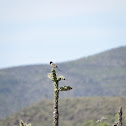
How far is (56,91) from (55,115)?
1.23m

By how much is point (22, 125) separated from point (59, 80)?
3.42 meters

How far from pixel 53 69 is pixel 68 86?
47.5 inches

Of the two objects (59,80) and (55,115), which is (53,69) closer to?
(59,80)

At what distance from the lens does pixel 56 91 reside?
2653 cm

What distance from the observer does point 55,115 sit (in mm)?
26375

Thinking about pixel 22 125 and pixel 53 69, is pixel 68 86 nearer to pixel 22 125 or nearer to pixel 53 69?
pixel 53 69

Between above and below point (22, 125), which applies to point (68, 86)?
above

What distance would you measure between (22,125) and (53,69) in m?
3.67

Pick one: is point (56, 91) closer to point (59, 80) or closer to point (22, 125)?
point (59, 80)

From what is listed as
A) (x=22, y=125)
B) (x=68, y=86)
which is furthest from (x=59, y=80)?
(x=22, y=125)

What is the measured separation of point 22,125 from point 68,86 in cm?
358

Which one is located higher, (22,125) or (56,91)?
(56,91)

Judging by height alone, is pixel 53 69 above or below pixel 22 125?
above

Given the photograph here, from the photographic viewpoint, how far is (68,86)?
2662 cm
